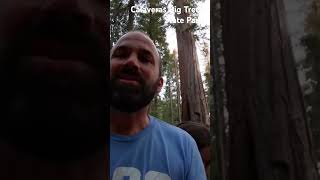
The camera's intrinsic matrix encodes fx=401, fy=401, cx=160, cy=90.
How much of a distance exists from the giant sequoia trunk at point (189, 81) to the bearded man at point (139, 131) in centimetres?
413

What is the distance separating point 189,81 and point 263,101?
5.37m

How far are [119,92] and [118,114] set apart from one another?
0.28ft

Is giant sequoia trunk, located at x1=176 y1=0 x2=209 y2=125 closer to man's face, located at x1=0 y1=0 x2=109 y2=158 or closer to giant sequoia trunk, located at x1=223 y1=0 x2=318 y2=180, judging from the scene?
giant sequoia trunk, located at x1=223 y1=0 x2=318 y2=180

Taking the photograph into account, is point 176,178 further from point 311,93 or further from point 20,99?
point 20,99

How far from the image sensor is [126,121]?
3.51 ft

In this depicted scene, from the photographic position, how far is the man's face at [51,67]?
0.37 metres

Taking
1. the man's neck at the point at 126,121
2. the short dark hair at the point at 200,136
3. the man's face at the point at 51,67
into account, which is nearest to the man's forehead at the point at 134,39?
the man's neck at the point at 126,121

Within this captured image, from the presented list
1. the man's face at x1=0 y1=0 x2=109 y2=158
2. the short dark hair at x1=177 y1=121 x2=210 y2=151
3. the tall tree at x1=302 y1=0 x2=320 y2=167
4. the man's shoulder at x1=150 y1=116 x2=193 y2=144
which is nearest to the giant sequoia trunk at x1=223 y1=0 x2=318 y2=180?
the tall tree at x1=302 y1=0 x2=320 y2=167

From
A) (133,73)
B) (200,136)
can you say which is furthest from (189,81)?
(133,73)

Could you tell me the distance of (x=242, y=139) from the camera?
1.75 feet

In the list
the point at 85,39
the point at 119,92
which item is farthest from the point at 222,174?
the point at 119,92

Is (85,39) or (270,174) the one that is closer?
(85,39)

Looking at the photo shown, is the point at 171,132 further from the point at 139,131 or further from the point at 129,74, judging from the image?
the point at 129,74

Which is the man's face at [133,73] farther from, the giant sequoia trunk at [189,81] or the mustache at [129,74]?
the giant sequoia trunk at [189,81]
